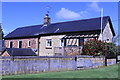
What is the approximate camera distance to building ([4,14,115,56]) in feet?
102

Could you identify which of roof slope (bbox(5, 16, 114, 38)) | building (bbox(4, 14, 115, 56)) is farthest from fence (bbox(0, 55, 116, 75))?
roof slope (bbox(5, 16, 114, 38))

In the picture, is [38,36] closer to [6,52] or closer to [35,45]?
[35,45]

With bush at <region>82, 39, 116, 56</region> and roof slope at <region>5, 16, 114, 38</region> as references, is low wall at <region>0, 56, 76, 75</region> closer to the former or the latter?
bush at <region>82, 39, 116, 56</region>

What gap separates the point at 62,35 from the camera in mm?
34312

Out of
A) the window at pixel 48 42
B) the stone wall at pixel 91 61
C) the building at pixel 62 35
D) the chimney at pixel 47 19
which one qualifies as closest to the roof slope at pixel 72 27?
the building at pixel 62 35

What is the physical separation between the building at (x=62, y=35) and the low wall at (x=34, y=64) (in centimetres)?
958

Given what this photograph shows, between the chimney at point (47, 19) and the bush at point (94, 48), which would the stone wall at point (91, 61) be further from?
the chimney at point (47, 19)

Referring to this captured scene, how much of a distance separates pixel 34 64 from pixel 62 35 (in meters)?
18.4

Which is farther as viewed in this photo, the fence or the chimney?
the chimney

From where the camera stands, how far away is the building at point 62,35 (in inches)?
1228

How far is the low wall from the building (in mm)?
9584

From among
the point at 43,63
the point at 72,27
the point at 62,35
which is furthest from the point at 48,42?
the point at 43,63

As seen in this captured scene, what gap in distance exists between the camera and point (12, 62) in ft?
49.1

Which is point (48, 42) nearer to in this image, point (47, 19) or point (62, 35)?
point (62, 35)
